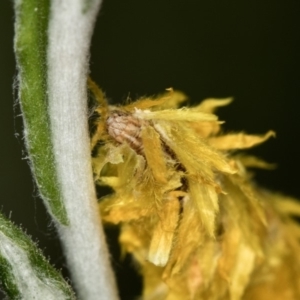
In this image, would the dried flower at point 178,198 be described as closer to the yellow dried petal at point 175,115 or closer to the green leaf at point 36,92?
the yellow dried petal at point 175,115

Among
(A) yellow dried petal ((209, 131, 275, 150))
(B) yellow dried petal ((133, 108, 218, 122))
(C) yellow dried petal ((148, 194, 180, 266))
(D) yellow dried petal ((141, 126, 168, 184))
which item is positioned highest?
(B) yellow dried petal ((133, 108, 218, 122))

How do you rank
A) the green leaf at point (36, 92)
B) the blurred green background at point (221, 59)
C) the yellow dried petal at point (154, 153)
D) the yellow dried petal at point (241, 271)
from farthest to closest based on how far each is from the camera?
the blurred green background at point (221, 59)
the yellow dried petal at point (241, 271)
the yellow dried petal at point (154, 153)
the green leaf at point (36, 92)

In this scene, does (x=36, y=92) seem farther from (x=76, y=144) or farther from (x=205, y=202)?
(x=205, y=202)

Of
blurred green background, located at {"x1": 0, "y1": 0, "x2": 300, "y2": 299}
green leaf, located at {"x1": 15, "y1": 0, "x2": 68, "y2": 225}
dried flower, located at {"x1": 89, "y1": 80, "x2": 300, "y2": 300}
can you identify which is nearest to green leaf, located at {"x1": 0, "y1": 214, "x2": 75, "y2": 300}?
green leaf, located at {"x1": 15, "y1": 0, "x2": 68, "y2": 225}

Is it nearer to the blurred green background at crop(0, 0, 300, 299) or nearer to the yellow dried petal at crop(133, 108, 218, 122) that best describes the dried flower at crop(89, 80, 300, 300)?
the yellow dried petal at crop(133, 108, 218, 122)

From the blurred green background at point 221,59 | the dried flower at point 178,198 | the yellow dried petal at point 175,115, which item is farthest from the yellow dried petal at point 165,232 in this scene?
the blurred green background at point 221,59

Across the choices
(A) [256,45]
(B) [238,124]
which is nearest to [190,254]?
(B) [238,124]
